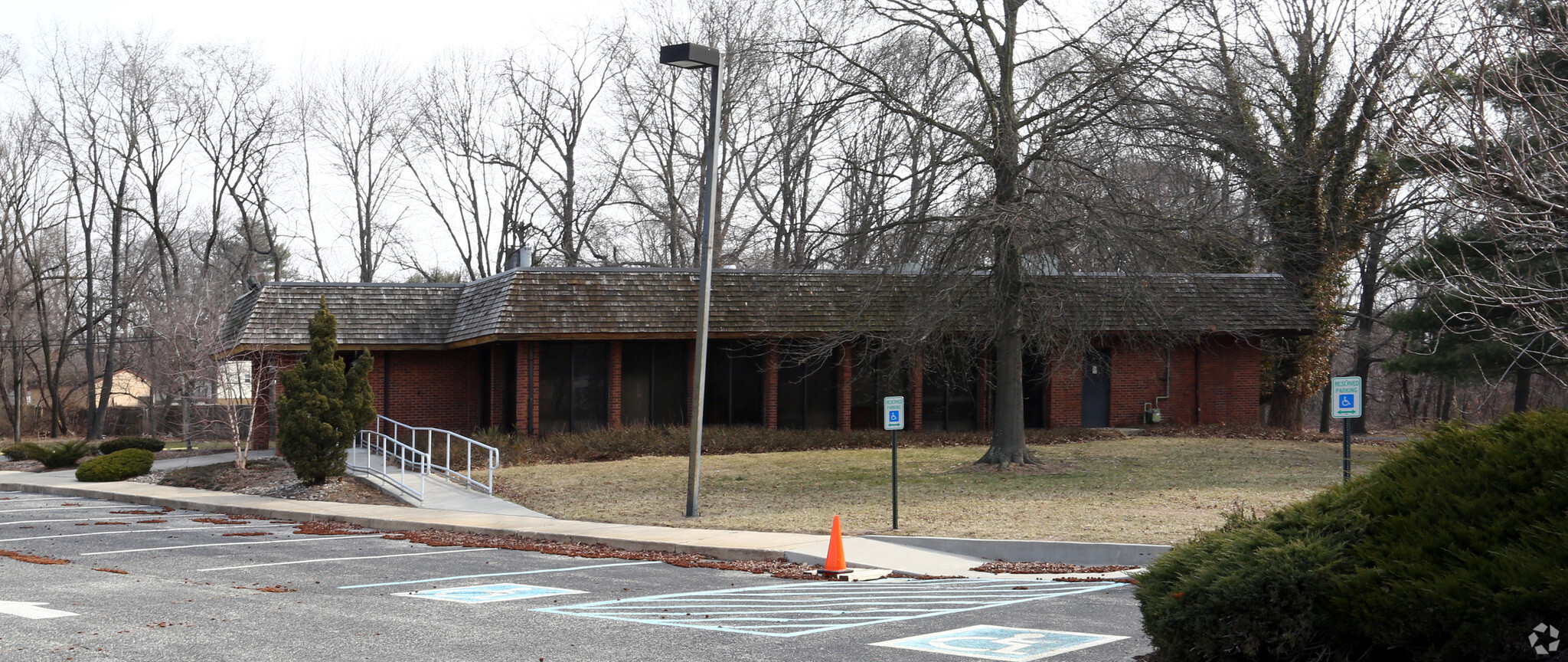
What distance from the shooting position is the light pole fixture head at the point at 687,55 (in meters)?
16.0

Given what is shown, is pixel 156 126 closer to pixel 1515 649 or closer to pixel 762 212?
pixel 762 212

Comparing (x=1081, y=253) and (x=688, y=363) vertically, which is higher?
(x=1081, y=253)

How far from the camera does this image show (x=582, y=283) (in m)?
29.7

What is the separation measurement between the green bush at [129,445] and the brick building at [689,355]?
13.3 feet

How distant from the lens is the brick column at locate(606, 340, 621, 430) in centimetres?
3020

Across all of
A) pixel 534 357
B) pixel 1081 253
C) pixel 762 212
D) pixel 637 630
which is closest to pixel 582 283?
pixel 534 357

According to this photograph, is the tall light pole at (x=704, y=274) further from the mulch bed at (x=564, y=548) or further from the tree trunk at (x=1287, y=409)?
the tree trunk at (x=1287, y=409)

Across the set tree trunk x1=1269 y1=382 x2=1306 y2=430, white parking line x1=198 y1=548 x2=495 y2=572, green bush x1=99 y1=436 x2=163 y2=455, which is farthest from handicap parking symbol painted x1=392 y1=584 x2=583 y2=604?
tree trunk x1=1269 y1=382 x2=1306 y2=430

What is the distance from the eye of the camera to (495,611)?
33.4 ft

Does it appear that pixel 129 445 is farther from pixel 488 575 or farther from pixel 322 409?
pixel 488 575

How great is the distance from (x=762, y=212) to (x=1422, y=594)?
132ft

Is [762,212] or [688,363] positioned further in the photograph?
[762,212]

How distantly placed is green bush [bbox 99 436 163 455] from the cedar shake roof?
4967 mm

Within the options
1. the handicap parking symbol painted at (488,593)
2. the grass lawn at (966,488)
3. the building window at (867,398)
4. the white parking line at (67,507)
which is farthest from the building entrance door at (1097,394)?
the handicap parking symbol painted at (488,593)
